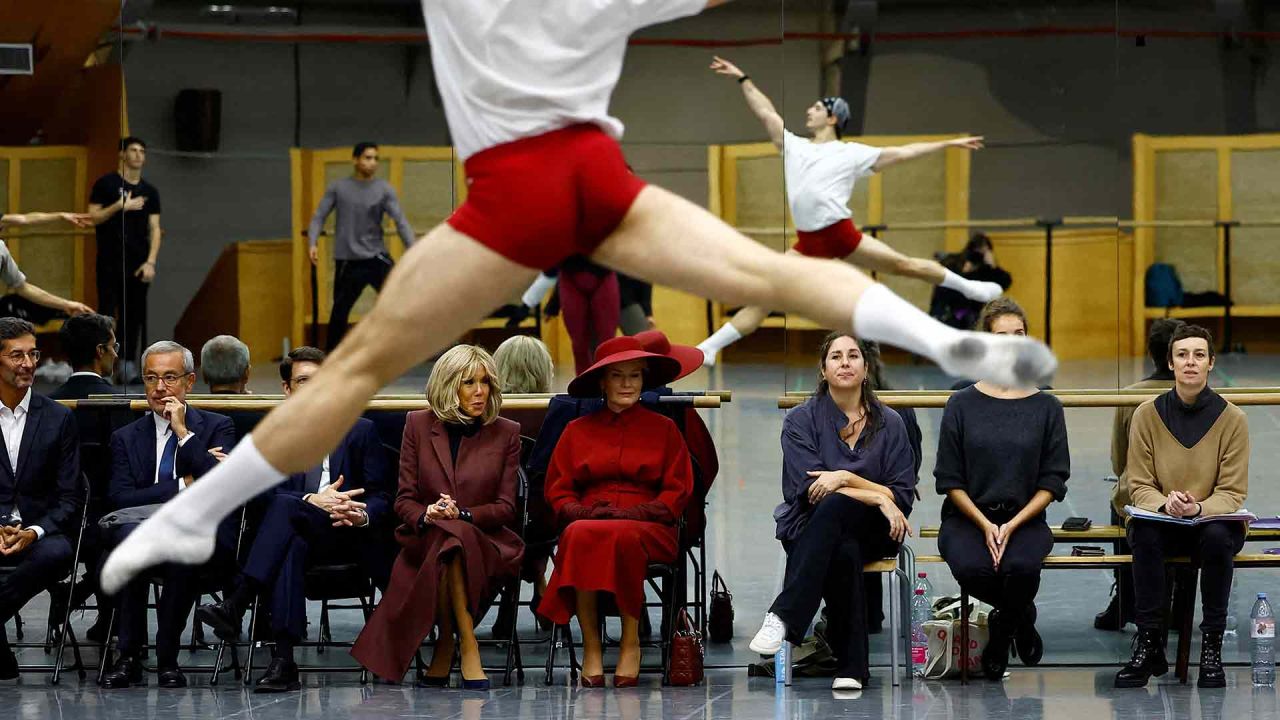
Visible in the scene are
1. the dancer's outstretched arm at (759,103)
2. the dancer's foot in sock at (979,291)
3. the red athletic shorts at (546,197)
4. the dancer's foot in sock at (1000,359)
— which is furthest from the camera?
the dancer's foot in sock at (979,291)

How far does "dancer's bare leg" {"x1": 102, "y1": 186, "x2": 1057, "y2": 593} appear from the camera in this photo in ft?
9.32

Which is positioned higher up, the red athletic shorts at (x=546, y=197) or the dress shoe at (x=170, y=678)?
the red athletic shorts at (x=546, y=197)

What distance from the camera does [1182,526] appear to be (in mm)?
6203

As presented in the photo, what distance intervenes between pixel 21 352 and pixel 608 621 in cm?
257

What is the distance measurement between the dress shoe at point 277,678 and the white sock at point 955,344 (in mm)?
3769

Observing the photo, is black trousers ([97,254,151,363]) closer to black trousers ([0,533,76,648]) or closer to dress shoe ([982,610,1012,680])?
black trousers ([0,533,76,648])

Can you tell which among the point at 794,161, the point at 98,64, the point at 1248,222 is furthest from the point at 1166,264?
the point at 98,64

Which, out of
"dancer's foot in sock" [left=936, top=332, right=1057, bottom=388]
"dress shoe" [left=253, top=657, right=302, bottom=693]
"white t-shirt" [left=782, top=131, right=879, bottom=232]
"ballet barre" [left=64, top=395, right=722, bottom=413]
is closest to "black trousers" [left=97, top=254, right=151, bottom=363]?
"ballet barre" [left=64, top=395, right=722, bottom=413]

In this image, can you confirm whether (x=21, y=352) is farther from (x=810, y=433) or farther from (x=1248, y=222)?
(x=1248, y=222)

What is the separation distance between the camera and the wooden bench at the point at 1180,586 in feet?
20.0

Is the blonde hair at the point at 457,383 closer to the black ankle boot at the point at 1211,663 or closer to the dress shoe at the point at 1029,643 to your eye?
the dress shoe at the point at 1029,643

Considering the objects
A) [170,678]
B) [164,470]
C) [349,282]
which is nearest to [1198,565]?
[170,678]

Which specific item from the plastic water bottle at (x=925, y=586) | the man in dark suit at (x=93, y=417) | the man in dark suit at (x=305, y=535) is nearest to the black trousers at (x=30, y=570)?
the man in dark suit at (x=93, y=417)

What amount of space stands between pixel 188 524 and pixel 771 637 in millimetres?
3182
